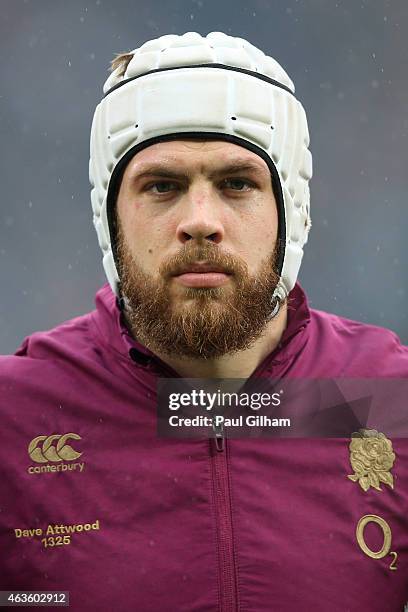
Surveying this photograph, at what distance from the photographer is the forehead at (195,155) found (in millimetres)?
2332

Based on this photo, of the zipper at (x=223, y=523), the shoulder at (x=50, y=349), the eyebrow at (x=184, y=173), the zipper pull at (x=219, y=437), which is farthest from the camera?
the shoulder at (x=50, y=349)

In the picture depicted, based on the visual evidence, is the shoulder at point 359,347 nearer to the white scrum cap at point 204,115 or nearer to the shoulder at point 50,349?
the white scrum cap at point 204,115

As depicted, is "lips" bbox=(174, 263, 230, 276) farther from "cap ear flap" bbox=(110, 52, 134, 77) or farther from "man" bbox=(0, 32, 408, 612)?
"cap ear flap" bbox=(110, 52, 134, 77)

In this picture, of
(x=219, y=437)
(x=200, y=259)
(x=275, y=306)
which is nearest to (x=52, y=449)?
(x=219, y=437)

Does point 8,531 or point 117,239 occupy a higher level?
point 117,239

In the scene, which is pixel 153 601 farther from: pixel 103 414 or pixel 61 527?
pixel 103 414

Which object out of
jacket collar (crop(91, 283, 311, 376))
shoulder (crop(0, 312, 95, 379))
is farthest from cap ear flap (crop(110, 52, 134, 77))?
shoulder (crop(0, 312, 95, 379))

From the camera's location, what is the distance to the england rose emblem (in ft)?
7.54

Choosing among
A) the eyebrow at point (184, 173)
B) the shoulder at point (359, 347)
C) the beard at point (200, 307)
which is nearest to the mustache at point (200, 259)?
the beard at point (200, 307)

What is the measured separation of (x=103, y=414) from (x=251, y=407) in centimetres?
45

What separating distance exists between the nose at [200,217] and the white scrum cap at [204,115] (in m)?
0.22

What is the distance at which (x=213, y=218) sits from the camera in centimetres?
225

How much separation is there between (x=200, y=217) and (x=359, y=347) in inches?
33.6

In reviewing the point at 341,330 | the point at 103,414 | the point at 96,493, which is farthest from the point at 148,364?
the point at 341,330
